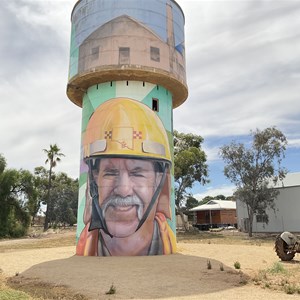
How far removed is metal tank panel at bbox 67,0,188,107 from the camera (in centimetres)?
2297

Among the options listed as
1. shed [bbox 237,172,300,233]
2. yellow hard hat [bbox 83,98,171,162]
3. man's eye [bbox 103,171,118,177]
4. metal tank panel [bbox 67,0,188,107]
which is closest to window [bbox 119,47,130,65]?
metal tank panel [bbox 67,0,188,107]

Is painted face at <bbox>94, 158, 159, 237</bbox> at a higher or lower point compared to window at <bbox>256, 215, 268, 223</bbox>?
higher

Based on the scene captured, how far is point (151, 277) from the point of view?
13812mm

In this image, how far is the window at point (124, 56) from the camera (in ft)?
74.6

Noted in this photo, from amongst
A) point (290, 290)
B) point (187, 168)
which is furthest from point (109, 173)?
point (187, 168)

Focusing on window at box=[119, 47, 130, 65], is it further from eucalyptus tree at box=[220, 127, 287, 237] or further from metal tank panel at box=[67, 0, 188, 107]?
eucalyptus tree at box=[220, 127, 287, 237]

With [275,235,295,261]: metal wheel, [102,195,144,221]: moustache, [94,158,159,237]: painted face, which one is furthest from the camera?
[102,195,144,221]: moustache

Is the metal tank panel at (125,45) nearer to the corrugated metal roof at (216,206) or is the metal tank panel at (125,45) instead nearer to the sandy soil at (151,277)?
the sandy soil at (151,277)

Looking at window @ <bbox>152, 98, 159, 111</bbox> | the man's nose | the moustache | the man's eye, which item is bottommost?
the moustache

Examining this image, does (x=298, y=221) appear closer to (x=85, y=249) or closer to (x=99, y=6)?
(x=85, y=249)

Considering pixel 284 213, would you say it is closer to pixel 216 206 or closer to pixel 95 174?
pixel 216 206

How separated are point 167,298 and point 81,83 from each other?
1822 centimetres

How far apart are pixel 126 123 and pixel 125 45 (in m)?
5.58

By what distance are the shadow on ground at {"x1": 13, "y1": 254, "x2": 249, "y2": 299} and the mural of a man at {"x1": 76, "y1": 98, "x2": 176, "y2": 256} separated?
2.40 metres
